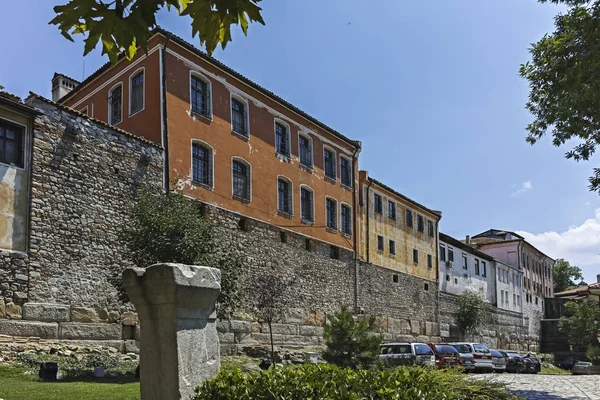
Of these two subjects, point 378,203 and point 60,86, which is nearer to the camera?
point 60,86

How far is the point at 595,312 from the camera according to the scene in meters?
56.4

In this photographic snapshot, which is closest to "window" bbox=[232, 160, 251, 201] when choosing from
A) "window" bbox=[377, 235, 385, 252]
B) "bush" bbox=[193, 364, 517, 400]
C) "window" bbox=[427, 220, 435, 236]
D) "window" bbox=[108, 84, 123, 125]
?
"window" bbox=[108, 84, 123, 125]

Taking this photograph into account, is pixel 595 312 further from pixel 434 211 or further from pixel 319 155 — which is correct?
pixel 319 155

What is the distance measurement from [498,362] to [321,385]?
1035 inches

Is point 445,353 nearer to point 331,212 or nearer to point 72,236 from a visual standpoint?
point 331,212

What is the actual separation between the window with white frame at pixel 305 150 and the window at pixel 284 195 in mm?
1881

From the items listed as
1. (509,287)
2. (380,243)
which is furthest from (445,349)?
(509,287)

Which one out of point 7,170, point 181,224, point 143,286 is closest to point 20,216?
point 7,170

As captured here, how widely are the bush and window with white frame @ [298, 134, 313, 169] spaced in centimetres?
2322

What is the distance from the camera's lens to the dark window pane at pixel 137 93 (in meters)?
21.7

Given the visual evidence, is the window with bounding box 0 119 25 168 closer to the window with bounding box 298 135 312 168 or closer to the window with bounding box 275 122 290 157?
the window with bounding box 275 122 290 157

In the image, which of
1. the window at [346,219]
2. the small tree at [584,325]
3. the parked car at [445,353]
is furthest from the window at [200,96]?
the small tree at [584,325]

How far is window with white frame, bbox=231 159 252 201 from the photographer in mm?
23984

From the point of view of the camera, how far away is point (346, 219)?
3194 centimetres
